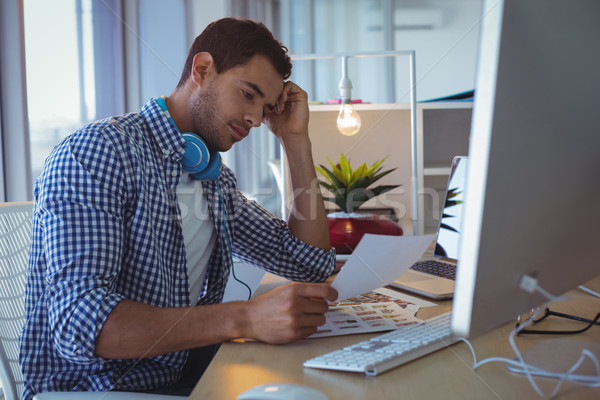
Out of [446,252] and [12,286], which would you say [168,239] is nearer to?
[12,286]

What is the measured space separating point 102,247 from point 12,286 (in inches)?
12.4

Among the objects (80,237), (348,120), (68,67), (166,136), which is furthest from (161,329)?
(68,67)

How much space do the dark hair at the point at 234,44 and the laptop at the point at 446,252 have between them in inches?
20.7

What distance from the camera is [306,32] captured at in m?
4.50

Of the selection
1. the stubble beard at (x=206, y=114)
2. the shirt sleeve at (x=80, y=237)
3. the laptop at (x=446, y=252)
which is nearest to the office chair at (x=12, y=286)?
the shirt sleeve at (x=80, y=237)

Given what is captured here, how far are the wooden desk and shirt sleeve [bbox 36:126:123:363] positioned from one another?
21cm

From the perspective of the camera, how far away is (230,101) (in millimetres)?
1234

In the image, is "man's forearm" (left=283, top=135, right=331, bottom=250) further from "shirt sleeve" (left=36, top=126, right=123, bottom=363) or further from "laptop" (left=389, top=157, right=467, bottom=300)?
"shirt sleeve" (left=36, top=126, right=123, bottom=363)

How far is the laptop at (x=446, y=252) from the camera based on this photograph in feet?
3.68

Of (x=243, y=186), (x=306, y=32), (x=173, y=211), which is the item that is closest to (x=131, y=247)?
(x=173, y=211)

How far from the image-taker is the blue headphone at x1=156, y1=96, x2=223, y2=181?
1089 mm

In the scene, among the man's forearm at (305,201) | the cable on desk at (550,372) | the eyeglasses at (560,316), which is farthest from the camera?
the man's forearm at (305,201)

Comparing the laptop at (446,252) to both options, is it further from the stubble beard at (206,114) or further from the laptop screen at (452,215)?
the stubble beard at (206,114)

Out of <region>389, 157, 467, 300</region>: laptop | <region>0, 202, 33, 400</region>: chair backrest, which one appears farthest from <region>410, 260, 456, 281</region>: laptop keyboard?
<region>0, 202, 33, 400</region>: chair backrest
